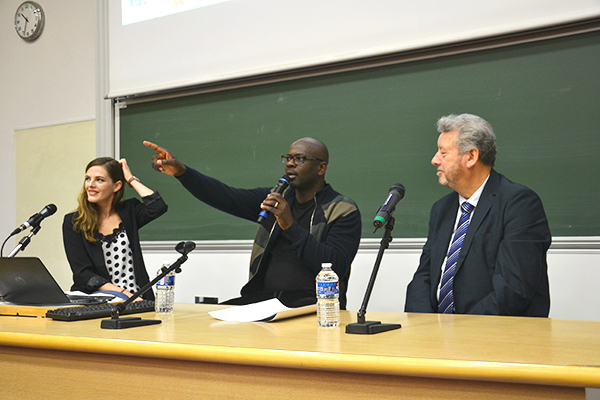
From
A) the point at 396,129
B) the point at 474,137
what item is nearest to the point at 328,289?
the point at 474,137

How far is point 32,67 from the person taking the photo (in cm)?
451

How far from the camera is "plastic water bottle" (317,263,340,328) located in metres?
1.43

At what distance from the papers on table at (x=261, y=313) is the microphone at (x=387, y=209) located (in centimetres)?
37

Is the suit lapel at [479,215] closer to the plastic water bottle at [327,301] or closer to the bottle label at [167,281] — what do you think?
the plastic water bottle at [327,301]

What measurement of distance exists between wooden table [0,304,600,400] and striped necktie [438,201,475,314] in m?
0.41

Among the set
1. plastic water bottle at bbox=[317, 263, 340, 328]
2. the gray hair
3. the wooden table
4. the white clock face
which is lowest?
the wooden table

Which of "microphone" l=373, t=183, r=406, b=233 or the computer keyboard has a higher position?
"microphone" l=373, t=183, r=406, b=233

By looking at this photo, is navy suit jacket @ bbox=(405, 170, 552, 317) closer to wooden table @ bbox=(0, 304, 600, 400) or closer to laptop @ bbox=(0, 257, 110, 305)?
wooden table @ bbox=(0, 304, 600, 400)

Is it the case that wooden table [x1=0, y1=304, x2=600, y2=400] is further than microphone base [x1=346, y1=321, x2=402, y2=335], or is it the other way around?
microphone base [x1=346, y1=321, x2=402, y2=335]

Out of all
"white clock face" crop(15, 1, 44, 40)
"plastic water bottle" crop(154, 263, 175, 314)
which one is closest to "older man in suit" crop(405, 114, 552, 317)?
"plastic water bottle" crop(154, 263, 175, 314)

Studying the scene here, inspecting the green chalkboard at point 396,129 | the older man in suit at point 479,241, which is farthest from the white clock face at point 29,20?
the older man in suit at point 479,241

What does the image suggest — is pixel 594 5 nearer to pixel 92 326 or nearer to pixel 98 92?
pixel 92 326

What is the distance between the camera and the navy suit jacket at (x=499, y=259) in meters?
1.83

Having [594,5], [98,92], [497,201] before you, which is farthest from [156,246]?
[594,5]
